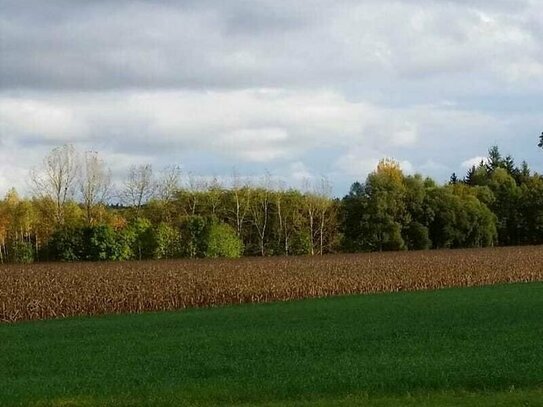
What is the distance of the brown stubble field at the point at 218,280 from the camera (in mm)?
39094

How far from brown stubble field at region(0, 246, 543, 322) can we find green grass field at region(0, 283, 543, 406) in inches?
265

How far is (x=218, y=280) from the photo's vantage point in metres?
44.1

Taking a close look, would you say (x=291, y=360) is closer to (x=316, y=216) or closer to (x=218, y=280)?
(x=218, y=280)

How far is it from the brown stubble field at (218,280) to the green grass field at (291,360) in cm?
672

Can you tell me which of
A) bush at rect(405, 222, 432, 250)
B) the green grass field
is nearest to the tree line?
bush at rect(405, 222, 432, 250)

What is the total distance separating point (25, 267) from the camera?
4494 centimetres

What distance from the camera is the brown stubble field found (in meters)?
39.1

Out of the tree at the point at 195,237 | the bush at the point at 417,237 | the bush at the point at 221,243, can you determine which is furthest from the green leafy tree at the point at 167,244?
the bush at the point at 417,237

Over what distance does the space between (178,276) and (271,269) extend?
6631mm

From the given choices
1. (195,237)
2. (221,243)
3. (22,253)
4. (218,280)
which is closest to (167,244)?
(195,237)

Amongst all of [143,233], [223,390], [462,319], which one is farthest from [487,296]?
[143,233]

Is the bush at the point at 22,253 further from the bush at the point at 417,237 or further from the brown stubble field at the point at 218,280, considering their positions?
the bush at the point at 417,237

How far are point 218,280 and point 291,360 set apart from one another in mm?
25759

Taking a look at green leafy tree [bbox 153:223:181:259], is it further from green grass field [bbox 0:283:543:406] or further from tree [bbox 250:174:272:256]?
green grass field [bbox 0:283:543:406]
